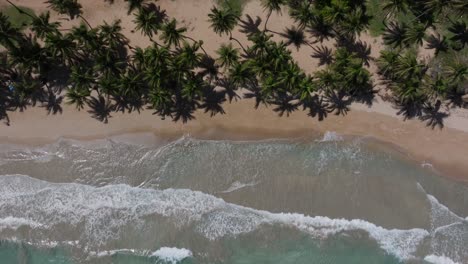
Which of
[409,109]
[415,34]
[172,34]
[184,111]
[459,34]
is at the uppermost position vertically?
[459,34]

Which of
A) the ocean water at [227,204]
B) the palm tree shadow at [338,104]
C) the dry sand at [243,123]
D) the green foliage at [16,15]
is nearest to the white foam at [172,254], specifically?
the ocean water at [227,204]

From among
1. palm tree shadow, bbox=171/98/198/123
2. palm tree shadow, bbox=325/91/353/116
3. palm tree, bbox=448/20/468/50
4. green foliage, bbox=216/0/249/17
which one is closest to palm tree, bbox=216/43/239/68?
green foliage, bbox=216/0/249/17

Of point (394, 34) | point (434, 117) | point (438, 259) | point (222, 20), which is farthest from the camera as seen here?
point (434, 117)

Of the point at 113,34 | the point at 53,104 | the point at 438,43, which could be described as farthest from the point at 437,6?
the point at 53,104

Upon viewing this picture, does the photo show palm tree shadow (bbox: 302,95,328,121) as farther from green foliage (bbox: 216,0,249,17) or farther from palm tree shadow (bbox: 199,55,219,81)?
green foliage (bbox: 216,0,249,17)

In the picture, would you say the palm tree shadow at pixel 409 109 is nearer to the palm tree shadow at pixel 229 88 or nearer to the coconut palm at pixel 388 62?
the coconut palm at pixel 388 62

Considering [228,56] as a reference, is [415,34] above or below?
above

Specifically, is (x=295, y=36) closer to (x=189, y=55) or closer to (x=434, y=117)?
(x=189, y=55)
